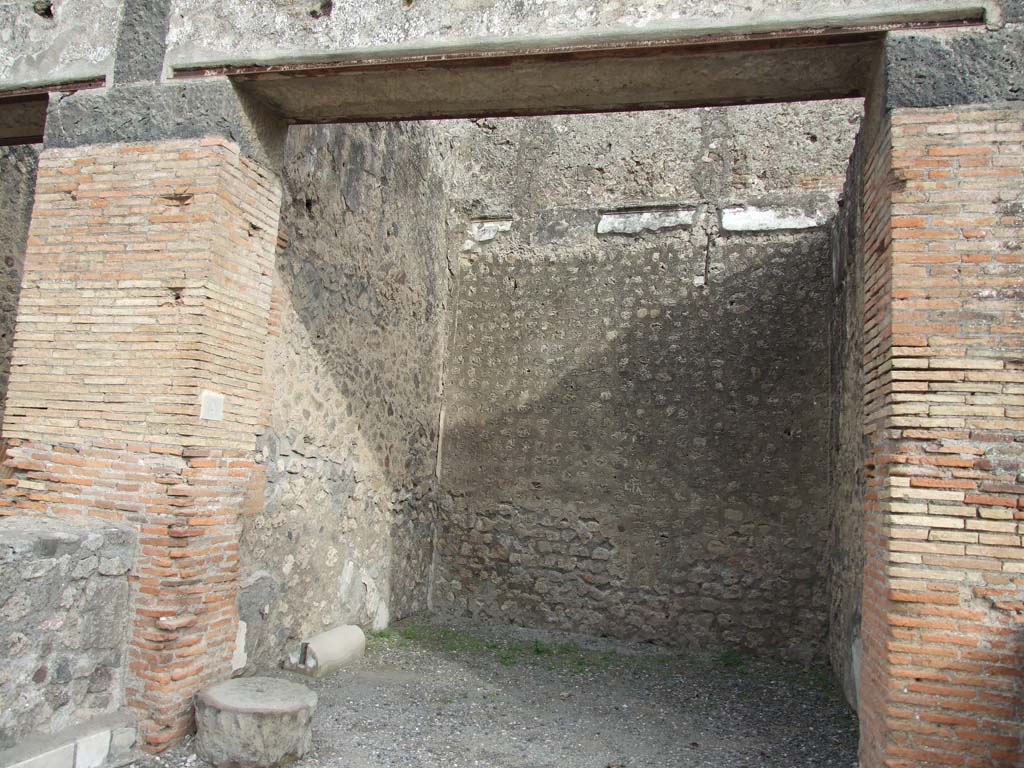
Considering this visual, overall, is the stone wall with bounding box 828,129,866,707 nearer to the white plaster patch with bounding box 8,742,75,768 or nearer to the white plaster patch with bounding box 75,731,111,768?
the white plaster patch with bounding box 75,731,111,768

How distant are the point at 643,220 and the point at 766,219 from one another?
1070 mm

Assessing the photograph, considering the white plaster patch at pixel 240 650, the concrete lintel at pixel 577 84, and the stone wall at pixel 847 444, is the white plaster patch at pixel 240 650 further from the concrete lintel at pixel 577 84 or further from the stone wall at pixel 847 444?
the stone wall at pixel 847 444

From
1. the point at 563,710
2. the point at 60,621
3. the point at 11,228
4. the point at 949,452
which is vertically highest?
the point at 11,228

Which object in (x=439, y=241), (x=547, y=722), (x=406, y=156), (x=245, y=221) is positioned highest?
(x=406, y=156)

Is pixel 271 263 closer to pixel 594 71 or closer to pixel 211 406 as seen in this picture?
pixel 211 406

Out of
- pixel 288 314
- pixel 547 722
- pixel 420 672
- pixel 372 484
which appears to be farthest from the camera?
pixel 372 484

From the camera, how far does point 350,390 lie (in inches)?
237

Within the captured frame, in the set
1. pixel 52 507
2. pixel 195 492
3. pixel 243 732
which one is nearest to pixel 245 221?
pixel 195 492

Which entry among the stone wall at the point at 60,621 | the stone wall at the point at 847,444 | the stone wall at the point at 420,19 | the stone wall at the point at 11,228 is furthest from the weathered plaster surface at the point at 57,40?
the stone wall at the point at 847,444

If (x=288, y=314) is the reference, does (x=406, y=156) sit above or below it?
above

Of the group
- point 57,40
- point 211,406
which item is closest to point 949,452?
point 211,406

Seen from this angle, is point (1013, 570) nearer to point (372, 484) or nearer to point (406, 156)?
point (372, 484)

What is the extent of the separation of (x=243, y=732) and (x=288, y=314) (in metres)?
2.50

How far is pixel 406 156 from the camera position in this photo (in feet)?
22.8
